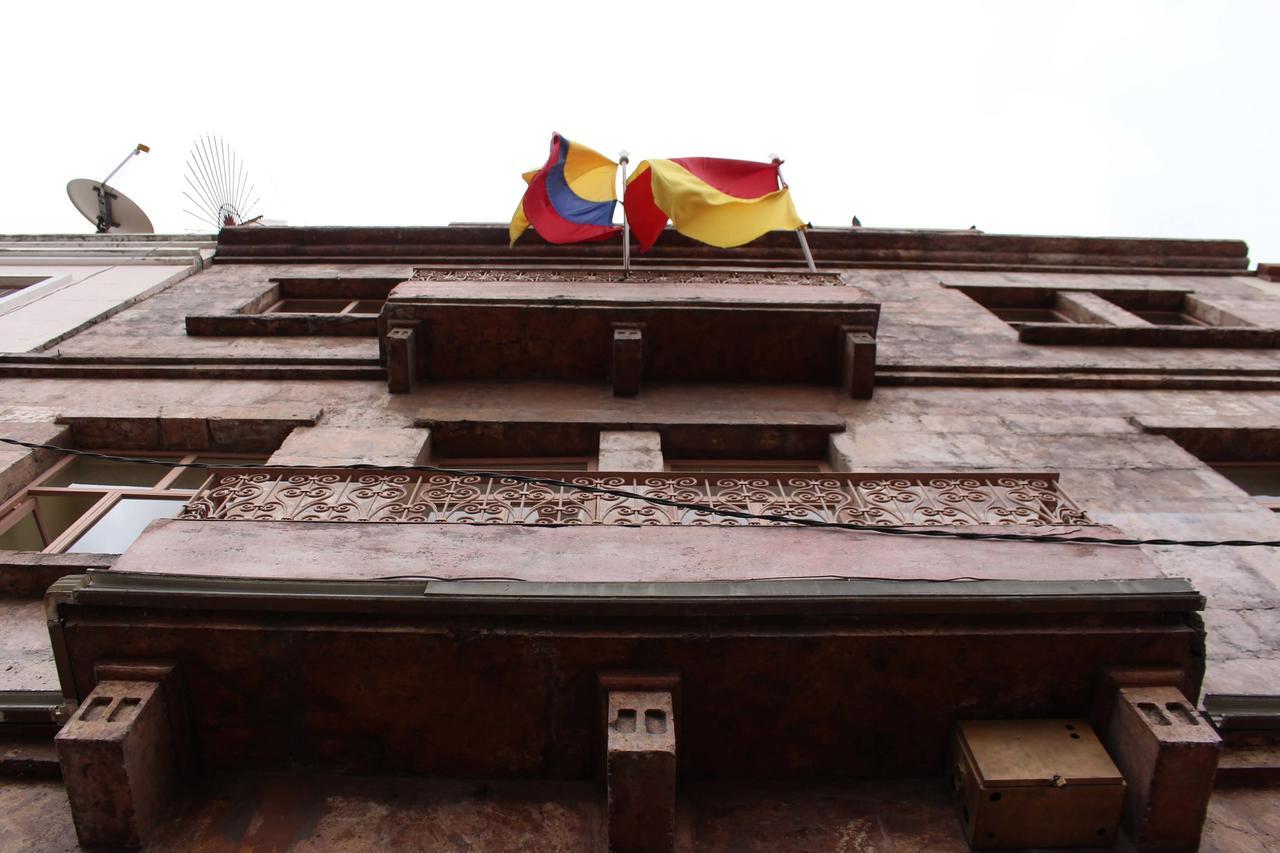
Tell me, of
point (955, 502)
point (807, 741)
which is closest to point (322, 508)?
point (807, 741)

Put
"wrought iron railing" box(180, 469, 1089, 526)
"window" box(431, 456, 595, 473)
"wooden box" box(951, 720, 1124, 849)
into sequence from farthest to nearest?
"window" box(431, 456, 595, 473) → "wrought iron railing" box(180, 469, 1089, 526) → "wooden box" box(951, 720, 1124, 849)

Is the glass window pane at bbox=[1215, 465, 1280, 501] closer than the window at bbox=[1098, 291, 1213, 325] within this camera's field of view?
Yes

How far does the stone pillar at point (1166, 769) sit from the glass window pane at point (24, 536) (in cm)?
870

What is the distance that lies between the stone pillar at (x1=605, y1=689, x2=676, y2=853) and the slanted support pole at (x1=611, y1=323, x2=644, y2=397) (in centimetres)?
482

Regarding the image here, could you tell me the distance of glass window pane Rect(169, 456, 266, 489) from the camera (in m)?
7.45

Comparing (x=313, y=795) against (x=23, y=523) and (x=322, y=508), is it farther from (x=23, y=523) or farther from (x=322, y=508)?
(x=23, y=523)

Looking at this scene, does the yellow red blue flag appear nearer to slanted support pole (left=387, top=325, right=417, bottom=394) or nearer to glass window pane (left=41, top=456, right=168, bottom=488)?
slanted support pole (left=387, top=325, right=417, bottom=394)

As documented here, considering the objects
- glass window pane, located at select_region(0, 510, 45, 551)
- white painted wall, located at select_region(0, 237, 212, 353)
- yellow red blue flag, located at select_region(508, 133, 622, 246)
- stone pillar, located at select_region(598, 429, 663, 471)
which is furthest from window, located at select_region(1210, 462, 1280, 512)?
white painted wall, located at select_region(0, 237, 212, 353)

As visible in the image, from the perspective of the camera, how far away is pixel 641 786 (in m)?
4.05

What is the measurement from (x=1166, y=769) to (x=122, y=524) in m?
7.90

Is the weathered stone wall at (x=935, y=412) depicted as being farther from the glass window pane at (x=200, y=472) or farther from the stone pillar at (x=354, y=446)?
the glass window pane at (x=200, y=472)

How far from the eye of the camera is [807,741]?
4750mm

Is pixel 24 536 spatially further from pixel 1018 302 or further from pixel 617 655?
pixel 1018 302

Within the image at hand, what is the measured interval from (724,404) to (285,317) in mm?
6178
